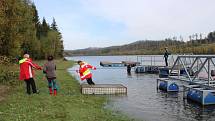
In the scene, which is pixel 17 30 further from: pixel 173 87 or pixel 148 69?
pixel 148 69

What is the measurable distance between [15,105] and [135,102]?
736cm

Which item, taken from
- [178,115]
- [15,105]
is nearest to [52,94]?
[15,105]

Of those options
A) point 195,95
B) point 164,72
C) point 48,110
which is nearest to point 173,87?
point 195,95

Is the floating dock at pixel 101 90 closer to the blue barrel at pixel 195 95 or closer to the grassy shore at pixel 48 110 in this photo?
the grassy shore at pixel 48 110

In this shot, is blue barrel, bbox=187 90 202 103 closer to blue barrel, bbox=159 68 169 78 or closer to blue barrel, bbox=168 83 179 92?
blue barrel, bbox=168 83 179 92

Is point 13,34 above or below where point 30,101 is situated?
above

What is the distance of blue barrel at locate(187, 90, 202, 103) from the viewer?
58.4 ft

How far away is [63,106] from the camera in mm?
13484

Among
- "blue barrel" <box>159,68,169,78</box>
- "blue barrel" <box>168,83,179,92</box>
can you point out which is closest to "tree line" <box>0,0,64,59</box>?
"blue barrel" <box>168,83,179,92</box>

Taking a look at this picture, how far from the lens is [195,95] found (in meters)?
18.5

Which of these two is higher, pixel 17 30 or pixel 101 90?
pixel 17 30

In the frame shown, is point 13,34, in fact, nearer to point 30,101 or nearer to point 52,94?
point 52,94

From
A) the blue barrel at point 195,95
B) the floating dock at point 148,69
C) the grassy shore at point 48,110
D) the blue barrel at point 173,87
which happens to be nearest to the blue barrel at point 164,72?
the floating dock at point 148,69

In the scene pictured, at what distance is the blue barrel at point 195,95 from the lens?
17812 millimetres
